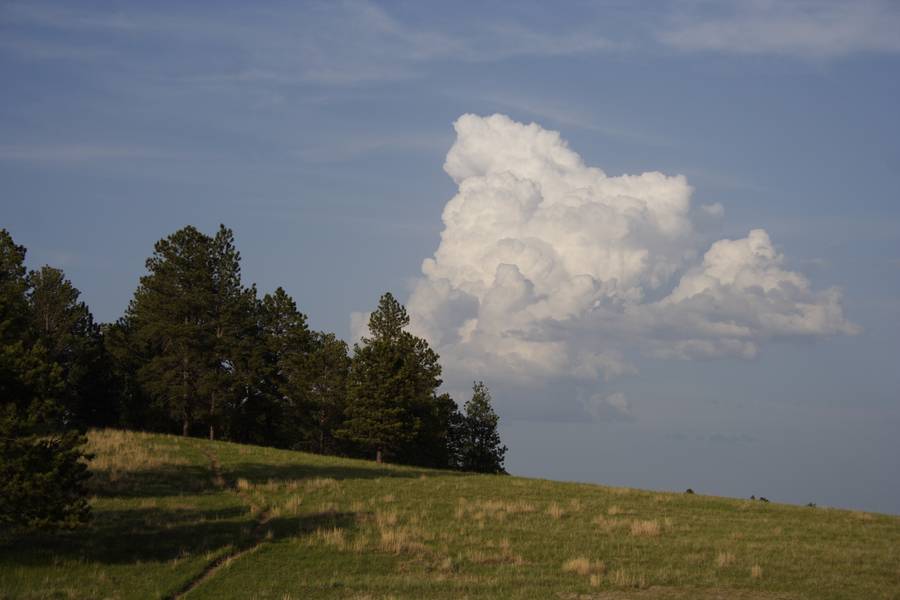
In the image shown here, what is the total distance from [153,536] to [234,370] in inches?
1778

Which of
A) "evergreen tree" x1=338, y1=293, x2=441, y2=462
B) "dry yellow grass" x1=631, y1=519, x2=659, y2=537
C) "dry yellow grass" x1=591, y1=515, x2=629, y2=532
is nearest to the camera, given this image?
"dry yellow grass" x1=631, y1=519, x2=659, y2=537

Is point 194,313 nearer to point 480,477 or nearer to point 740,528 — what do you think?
point 480,477

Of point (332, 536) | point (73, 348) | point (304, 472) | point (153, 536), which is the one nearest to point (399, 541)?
point (332, 536)

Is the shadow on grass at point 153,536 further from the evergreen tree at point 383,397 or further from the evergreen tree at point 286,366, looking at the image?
the evergreen tree at point 286,366

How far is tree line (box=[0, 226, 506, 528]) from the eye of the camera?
65.9 m

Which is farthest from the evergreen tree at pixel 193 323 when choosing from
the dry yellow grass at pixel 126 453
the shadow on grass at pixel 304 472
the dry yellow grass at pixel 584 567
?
the dry yellow grass at pixel 584 567

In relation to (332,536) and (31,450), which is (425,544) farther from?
(31,450)

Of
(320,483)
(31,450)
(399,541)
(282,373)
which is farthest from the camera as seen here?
(282,373)

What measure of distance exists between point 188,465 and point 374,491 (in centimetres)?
1030

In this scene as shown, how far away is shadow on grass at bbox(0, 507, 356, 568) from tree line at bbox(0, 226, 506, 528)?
28.6 m

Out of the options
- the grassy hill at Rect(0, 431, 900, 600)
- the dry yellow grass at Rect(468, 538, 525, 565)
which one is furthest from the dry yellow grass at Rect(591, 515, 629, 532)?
the dry yellow grass at Rect(468, 538, 525, 565)

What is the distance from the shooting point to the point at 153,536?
2844 cm

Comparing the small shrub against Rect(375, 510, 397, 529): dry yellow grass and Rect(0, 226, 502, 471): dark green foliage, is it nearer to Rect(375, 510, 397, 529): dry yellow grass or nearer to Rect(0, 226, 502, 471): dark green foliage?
Rect(375, 510, 397, 529): dry yellow grass

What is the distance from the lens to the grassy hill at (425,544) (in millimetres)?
22719
